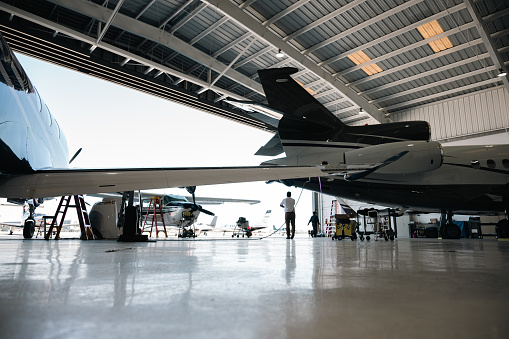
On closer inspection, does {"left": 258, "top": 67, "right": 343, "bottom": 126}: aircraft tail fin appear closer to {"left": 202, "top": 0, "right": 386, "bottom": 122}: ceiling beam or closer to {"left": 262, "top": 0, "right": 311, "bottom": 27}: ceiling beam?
{"left": 202, "top": 0, "right": 386, "bottom": 122}: ceiling beam

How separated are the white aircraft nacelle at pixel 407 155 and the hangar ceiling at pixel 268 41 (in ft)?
21.9

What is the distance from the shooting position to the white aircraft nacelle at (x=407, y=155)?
20.5ft

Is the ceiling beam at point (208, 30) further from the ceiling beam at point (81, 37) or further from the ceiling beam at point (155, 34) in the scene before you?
the ceiling beam at point (81, 37)

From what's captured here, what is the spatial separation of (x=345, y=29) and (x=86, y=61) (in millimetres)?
10523

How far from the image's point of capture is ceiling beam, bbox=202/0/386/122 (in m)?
10.3

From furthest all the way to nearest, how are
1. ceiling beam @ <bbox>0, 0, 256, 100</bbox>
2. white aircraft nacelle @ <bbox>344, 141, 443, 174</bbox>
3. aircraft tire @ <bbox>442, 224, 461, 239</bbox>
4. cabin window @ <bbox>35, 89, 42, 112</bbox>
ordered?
aircraft tire @ <bbox>442, 224, 461, 239</bbox> < ceiling beam @ <bbox>0, 0, 256, 100</bbox> < white aircraft nacelle @ <bbox>344, 141, 443, 174</bbox> < cabin window @ <bbox>35, 89, 42, 112</bbox>

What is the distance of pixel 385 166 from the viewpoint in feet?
21.6

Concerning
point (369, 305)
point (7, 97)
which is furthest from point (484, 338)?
point (7, 97)

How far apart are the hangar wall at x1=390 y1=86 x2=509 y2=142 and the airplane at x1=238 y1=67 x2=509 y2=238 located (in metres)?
10.2

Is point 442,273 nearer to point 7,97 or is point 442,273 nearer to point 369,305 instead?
point 369,305

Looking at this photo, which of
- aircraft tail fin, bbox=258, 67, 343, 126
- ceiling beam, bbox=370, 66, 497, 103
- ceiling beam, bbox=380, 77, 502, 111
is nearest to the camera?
aircraft tail fin, bbox=258, 67, 343, 126

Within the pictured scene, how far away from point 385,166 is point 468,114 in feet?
47.1

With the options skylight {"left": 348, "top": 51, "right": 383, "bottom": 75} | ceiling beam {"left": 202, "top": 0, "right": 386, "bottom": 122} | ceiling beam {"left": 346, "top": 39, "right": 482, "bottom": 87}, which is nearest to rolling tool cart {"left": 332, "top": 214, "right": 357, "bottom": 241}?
ceiling beam {"left": 202, "top": 0, "right": 386, "bottom": 122}

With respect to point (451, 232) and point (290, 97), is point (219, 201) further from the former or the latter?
point (290, 97)
